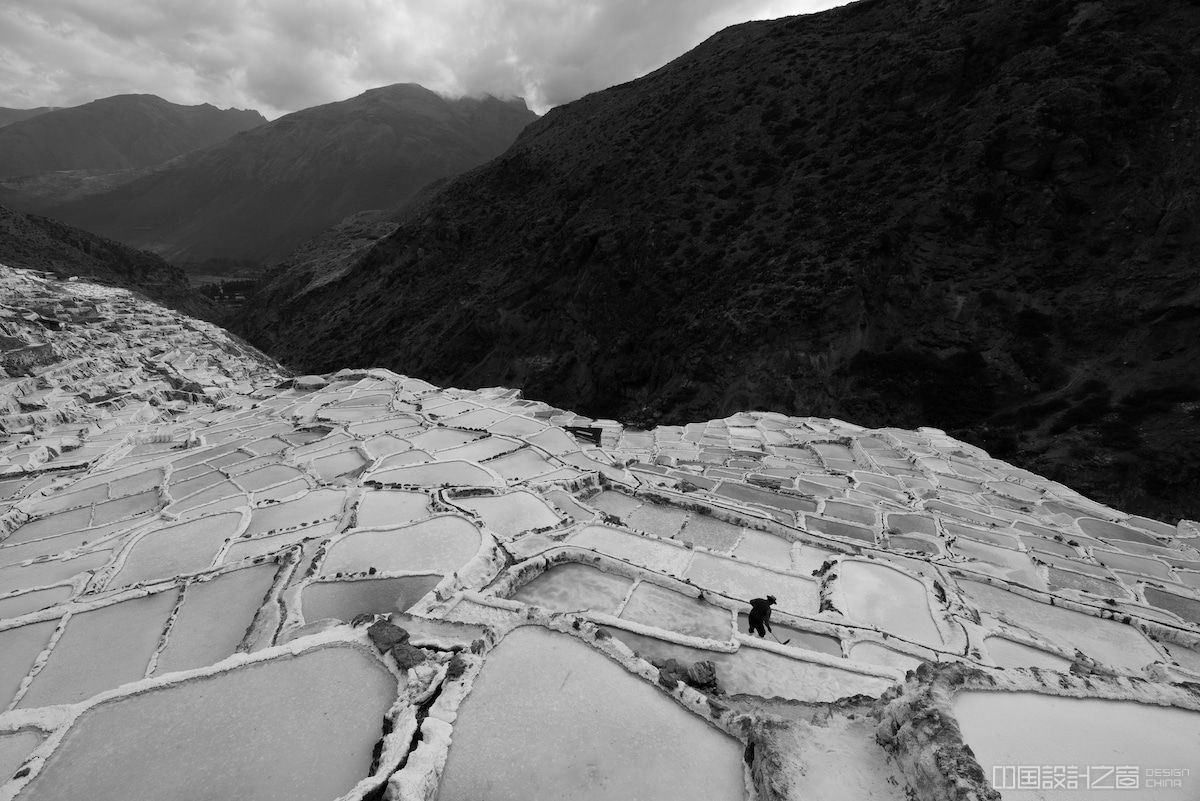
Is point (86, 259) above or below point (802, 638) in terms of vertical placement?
above

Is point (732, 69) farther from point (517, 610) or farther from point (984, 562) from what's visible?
point (517, 610)

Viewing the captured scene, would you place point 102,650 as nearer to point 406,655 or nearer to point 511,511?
point 406,655

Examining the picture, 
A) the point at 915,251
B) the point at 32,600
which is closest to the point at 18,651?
the point at 32,600

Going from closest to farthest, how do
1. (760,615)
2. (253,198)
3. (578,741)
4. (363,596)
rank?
(578,741) → (760,615) → (363,596) → (253,198)

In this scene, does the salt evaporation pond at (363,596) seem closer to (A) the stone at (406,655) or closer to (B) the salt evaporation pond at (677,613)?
(A) the stone at (406,655)

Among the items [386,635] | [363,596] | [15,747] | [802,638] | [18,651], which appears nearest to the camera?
[15,747]

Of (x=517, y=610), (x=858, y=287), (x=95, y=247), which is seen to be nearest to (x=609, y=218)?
(x=858, y=287)

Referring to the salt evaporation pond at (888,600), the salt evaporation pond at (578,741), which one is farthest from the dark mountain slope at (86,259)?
the salt evaporation pond at (888,600)
